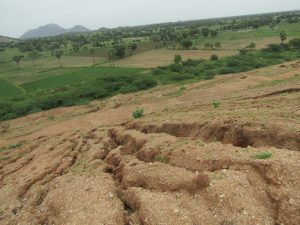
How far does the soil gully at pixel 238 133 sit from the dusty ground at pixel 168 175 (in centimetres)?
5

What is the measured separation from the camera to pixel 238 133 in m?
19.2

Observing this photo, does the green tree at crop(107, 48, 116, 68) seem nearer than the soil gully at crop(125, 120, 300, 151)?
No

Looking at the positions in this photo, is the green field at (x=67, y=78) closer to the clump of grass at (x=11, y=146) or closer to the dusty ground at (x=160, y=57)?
the dusty ground at (x=160, y=57)

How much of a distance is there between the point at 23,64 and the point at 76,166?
116696 mm

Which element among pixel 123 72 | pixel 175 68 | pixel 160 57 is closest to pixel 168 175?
pixel 175 68

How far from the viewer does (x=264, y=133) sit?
707 inches

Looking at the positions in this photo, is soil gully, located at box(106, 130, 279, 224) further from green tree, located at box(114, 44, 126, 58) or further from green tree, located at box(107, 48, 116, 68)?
green tree, located at box(114, 44, 126, 58)

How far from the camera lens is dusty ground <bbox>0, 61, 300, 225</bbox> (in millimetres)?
12688

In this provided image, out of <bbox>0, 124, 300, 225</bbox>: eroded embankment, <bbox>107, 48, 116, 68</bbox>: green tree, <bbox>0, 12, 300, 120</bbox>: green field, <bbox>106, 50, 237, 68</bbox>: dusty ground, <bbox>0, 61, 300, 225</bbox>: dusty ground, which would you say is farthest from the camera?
<bbox>107, 48, 116, 68</bbox>: green tree

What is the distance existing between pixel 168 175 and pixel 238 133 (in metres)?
5.49

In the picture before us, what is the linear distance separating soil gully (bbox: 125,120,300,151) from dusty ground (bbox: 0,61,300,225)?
5cm

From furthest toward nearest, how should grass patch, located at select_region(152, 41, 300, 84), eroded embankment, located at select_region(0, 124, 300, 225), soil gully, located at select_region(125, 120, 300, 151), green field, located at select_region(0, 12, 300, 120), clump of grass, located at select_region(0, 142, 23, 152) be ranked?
grass patch, located at select_region(152, 41, 300, 84) < green field, located at select_region(0, 12, 300, 120) < clump of grass, located at select_region(0, 142, 23, 152) < soil gully, located at select_region(125, 120, 300, 151) < eroded embankment, located at select_region(0, 124, 300, 225)

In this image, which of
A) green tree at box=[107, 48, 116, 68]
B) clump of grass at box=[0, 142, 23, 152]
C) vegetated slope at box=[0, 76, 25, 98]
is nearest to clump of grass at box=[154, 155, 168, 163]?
clump of grass at box=[0, 142, 23, 152]

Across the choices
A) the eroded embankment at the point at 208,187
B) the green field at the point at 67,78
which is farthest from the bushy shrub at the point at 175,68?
the eroded embankment at the point at 208,187
